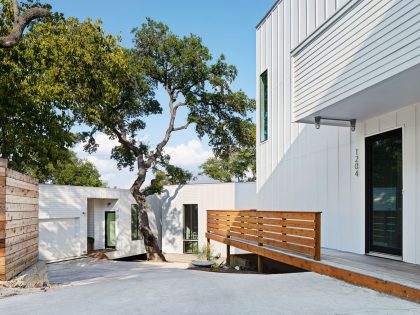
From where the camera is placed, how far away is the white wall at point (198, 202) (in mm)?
16748

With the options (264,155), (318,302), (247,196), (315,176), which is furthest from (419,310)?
(247,196)

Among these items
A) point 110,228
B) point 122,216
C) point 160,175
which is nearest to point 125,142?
point 160,175

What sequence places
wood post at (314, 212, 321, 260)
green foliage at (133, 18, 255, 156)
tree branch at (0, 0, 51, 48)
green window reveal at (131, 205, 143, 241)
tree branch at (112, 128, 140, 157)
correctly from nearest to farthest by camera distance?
wood post at (314, 212, 321, 260) → tree branch at (0, 0, 51, 48) → green foliage at (133, 18, 255, 156) → tree branch at (112, 128, 140, 157) → green window reveal at (131, 205, 143, 241)

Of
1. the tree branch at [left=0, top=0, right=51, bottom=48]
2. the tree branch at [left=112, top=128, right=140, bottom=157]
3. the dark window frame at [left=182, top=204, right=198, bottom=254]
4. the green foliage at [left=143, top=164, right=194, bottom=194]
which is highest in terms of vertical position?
the tree branch at [left=0, top=0, right=51, bottom=48]

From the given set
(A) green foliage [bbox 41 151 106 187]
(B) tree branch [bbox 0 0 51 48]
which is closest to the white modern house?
(B) tree branch [bbox 0 0 51 48]

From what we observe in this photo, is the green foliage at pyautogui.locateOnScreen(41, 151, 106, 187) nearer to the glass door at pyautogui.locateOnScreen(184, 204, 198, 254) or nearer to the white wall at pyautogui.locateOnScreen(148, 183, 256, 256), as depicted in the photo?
the white wall at pyautogui.locateOnScreen(148, 183, 256, 256)

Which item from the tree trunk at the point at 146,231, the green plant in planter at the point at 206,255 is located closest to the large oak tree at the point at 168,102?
Result: the tree trunk at the point at 146,231

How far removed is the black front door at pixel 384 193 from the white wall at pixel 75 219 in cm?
1160

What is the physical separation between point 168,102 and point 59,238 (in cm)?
718

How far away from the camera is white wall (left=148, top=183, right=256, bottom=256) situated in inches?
659

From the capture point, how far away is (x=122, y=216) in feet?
57.7

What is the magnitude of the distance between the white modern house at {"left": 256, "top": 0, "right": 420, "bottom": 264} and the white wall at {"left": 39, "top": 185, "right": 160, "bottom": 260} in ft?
29.4

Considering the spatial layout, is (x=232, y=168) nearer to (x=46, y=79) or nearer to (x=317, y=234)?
(x=46, y=79)

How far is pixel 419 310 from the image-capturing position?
139 inches
